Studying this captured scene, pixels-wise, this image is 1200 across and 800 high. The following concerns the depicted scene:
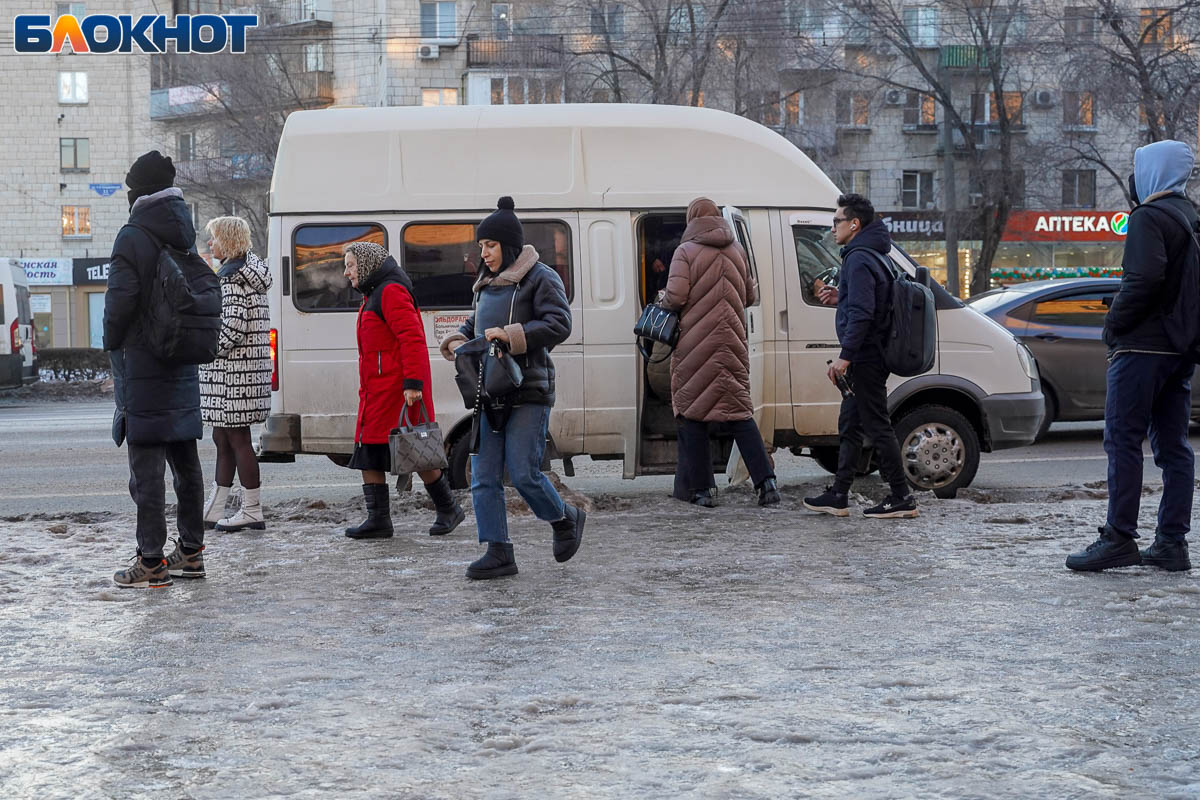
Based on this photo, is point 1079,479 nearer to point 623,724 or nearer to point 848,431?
point 848,431

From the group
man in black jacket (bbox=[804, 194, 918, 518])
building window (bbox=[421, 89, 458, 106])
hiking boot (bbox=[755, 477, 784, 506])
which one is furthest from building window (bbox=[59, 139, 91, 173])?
man in black jacket (bbox=[804, 194, 918, 518])

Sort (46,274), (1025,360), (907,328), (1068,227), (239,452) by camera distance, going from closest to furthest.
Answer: (907,328) < (239,452) < (1025,360) < (1068,227) < (46,274)

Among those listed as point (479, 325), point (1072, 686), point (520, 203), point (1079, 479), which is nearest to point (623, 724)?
point (1072, 686)

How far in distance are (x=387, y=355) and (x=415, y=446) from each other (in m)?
0.58

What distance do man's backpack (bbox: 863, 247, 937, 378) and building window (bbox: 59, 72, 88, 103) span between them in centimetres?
5139

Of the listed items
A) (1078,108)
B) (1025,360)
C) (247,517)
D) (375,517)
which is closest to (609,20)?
(1078,108)

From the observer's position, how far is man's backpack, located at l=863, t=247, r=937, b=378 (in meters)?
8.32

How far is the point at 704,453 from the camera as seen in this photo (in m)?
9.19

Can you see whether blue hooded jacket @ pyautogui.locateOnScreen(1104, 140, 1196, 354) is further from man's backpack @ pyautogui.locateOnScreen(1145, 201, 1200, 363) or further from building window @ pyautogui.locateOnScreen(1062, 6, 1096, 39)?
building window @ pyautogui.locateOnScreen(1062, 6, 1096, 39)

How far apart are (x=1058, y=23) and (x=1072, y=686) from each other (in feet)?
106

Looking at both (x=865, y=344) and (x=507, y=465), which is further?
(x=865, y=344)

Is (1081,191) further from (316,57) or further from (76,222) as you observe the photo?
(76,222)

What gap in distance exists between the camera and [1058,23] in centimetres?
3428

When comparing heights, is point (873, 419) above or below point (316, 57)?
below
